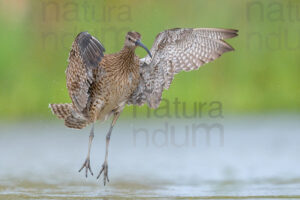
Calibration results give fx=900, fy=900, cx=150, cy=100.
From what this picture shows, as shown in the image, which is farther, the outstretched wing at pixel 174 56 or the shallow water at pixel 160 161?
the outstretched wing at pixel 174 56

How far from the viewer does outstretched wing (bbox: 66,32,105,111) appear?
898cm

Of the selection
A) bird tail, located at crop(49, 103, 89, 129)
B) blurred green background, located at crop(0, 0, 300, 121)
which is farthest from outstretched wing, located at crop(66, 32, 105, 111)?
blurred green background, located at crop(0, 0, 300, 121)

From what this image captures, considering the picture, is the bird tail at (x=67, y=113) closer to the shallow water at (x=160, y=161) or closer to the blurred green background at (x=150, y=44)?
the shallow water at (x=160, y=161)

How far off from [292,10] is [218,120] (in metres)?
2.29

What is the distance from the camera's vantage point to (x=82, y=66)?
368 inches

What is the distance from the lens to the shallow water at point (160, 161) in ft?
31.7

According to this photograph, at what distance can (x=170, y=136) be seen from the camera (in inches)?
547

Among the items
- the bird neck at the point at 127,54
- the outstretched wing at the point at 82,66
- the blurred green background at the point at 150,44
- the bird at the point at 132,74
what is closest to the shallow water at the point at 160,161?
the blurred green background at the point at 150,44

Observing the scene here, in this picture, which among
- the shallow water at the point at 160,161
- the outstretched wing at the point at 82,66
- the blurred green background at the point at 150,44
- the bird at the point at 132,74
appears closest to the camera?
the outstretched wing at the point at 82,66

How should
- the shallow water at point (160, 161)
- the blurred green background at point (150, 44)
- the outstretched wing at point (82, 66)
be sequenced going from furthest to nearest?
1. the blurred green background at point (150, 44)
2. the shallow water at point (160, 161)
3. the outstretched wing at point (82, 66)

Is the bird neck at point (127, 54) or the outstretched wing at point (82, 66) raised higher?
the bird neck at point (127, 54)

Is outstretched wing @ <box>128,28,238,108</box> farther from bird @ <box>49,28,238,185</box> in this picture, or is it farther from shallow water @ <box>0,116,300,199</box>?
shallow water @ <box>0,116,300,199</box>

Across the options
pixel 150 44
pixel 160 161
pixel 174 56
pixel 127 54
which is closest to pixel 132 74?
pixel 127 54

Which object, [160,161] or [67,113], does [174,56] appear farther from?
[160,161]
